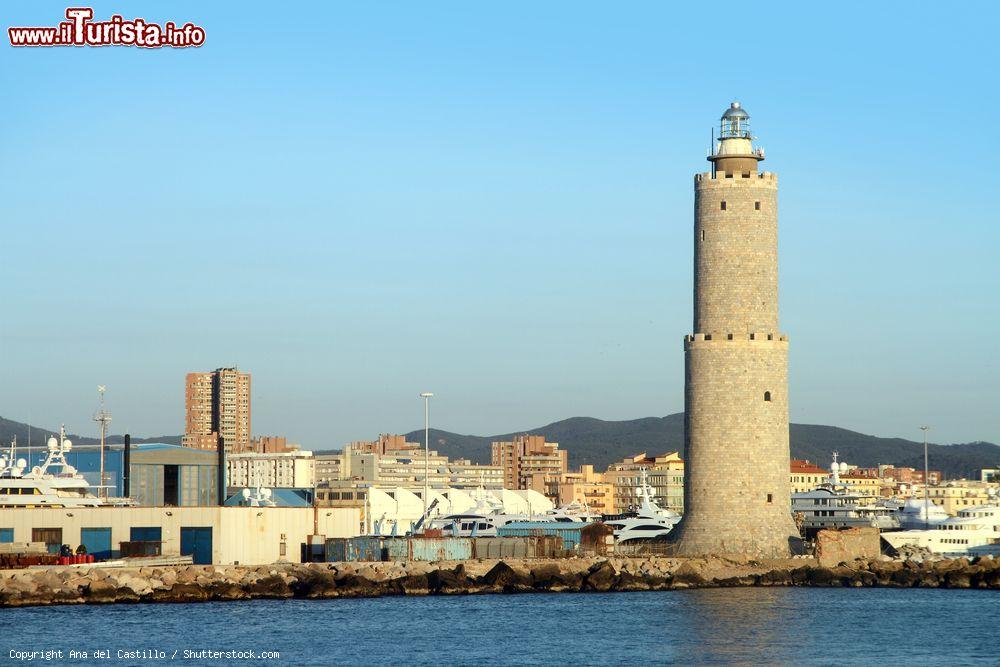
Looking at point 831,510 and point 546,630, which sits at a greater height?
point 831,510

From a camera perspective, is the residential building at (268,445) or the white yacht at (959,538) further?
the residential building at (268,445)

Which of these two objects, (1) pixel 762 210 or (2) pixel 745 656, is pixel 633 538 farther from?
(2) pixel 745 656

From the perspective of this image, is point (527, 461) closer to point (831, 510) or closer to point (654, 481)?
point (654, 481)

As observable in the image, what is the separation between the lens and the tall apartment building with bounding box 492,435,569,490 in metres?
164

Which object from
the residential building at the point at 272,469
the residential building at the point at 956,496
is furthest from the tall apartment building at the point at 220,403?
the residential building at the point at 956,496

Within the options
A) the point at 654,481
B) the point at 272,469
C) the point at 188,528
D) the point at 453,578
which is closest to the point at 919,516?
the point at 453,578

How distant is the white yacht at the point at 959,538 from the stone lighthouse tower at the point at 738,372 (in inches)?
644

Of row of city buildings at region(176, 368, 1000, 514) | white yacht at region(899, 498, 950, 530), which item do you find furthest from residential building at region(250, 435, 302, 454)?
white yacht at region(899, 498, 950, 530)

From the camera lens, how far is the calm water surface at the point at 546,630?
106 feet

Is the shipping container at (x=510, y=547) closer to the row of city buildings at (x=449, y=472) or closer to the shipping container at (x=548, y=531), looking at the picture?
the shipping container at (x=548, y=531)

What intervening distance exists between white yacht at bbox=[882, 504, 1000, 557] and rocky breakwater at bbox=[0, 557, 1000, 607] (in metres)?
11.2

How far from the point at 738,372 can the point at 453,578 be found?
32.5 feet

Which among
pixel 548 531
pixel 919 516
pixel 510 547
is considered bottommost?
pixel 919 516

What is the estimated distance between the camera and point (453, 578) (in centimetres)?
4556
